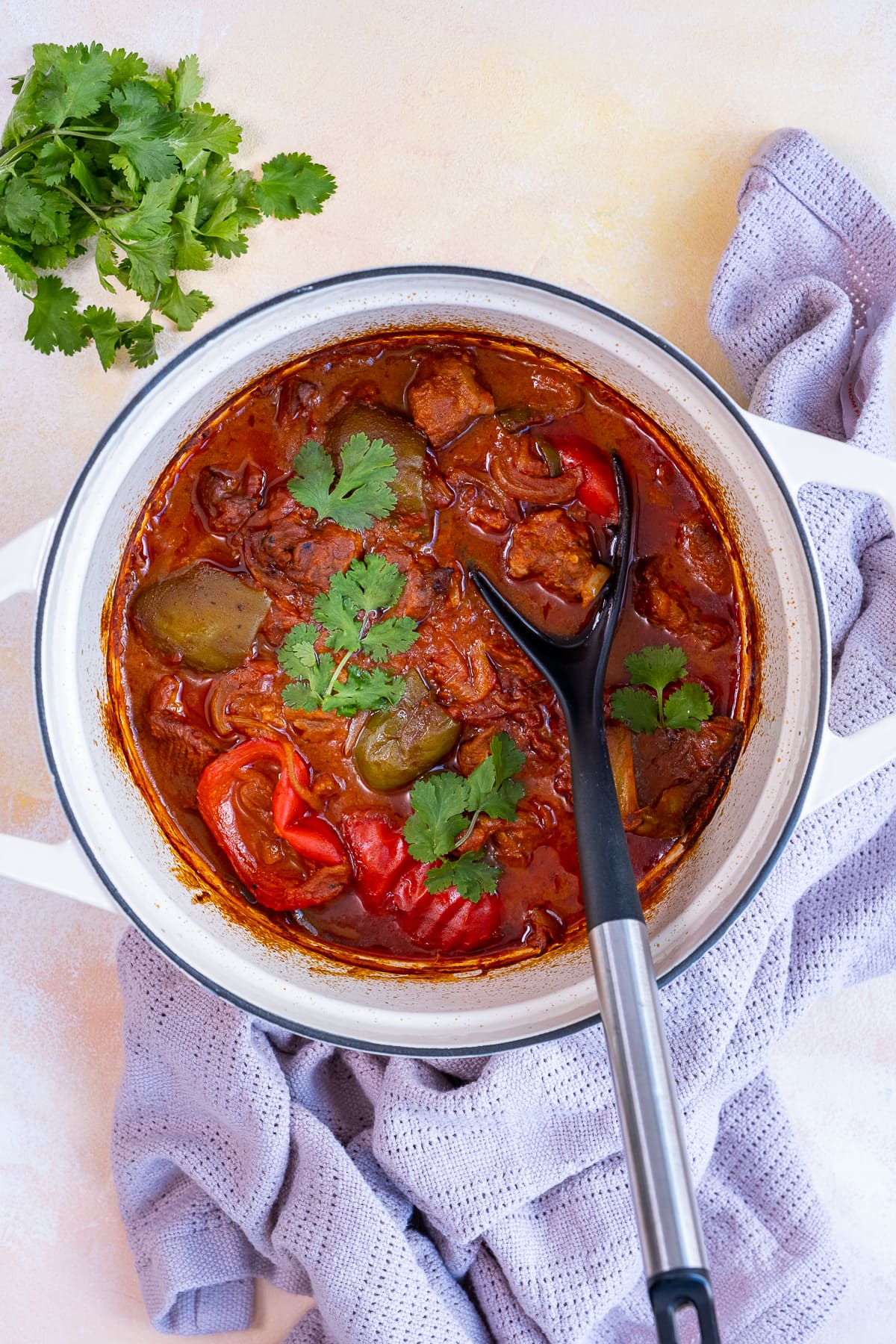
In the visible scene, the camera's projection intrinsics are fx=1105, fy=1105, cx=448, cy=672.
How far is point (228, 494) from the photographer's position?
2.06 metres

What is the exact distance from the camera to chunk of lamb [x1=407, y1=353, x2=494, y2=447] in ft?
6.60

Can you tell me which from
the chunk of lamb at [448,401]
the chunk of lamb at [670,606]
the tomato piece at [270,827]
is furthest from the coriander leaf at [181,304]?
the chunk of lamb at [670,606]

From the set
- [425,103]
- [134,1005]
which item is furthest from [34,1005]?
[425,103]

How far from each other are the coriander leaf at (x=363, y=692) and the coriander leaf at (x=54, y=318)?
32.8 inches

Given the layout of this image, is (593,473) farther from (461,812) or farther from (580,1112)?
(580,1112)

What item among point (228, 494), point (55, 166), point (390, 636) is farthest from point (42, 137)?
point (390, 636)

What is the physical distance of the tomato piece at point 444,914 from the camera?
2.06 metres

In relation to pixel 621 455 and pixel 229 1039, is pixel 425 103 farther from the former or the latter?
pixel 229 1039

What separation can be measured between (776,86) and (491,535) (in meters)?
1.11

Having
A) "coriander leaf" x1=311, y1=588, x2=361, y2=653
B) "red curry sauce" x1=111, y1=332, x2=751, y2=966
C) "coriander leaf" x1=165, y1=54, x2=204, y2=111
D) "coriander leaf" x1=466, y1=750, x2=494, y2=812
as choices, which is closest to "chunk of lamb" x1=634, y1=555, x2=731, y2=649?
"red curry sauce" x1=111, y1=332, x2=751, y2=966

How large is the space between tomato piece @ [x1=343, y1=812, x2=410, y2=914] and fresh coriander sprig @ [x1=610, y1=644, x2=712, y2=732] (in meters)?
0.48

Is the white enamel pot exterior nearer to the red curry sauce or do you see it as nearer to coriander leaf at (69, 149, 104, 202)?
the red curry sauce

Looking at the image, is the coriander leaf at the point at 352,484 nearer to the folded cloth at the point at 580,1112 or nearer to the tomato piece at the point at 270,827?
the tomato piece at the point at 270,827

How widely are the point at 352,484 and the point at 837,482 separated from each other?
0.82 metres
